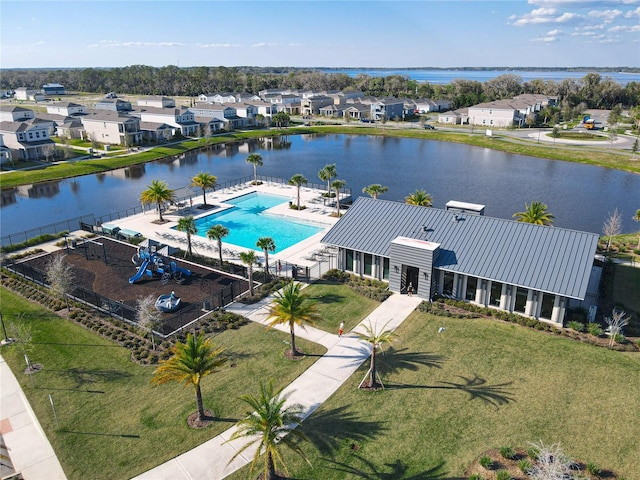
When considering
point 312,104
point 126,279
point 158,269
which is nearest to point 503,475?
point 158,269

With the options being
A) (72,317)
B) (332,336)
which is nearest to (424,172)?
(332,336)

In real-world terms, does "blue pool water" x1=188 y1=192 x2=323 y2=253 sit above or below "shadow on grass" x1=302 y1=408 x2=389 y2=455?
above

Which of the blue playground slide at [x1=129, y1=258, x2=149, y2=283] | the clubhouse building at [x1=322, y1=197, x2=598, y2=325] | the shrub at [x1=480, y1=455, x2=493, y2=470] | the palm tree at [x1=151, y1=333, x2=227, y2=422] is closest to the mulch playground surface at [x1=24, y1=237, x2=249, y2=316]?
the blue playground slide at [x1=129, y1=258, x2=149, y2=283]

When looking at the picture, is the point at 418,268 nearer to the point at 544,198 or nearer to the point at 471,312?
the point at 471,312

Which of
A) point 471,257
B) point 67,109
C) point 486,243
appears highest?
point 67,109

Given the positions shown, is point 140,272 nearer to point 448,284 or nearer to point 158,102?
point 448,284

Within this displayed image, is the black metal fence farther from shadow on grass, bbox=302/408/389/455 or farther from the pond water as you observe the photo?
the pond water
